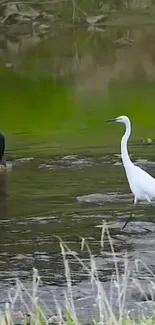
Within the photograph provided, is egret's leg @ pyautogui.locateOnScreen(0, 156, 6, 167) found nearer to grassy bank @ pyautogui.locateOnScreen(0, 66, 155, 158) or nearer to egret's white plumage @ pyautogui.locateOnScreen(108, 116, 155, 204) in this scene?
grassy bank @ pyautogui.locateOnScreen(0, 66, 155, 158)

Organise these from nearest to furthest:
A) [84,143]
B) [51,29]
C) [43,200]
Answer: [43,200] < [84,143] < [51,29]

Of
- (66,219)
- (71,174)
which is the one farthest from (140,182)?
(71,174)

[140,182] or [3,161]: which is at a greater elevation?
[140,182]

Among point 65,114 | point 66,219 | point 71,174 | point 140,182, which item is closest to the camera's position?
point 140,182

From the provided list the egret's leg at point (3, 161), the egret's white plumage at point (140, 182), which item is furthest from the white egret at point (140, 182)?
the egret's leg at point (3, 161)

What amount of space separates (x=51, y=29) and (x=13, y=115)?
2599 cm

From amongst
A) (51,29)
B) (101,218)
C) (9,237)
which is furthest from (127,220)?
(51,29)

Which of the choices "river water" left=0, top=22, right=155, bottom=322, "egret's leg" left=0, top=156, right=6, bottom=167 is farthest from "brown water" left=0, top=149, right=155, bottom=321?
"egret's leg" left=0, top=156, right=6, bottom=167

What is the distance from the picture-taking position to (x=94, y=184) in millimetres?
13023

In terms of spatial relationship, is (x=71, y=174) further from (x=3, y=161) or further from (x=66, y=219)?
(x=66, y=219)

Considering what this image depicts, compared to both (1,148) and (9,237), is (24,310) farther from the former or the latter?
(1,148)

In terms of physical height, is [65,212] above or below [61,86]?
above

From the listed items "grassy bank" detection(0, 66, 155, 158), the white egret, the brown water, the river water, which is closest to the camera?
the brown water

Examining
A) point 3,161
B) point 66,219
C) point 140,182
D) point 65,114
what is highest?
point 140,182
